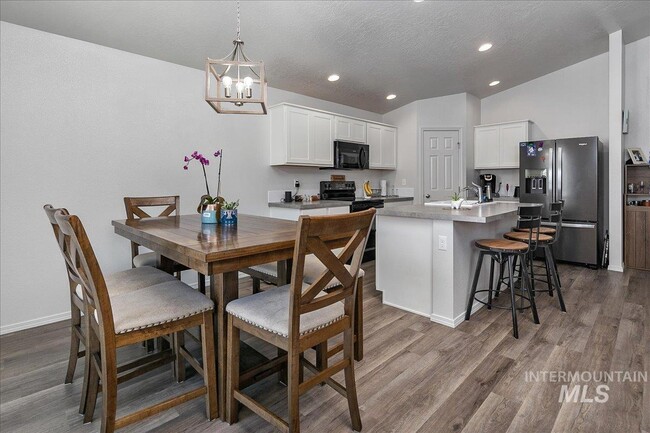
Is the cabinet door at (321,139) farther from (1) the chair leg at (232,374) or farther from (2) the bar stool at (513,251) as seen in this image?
(1) the chair leg at (232,374)

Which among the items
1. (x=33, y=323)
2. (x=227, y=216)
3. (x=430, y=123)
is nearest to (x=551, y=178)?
(x=430, y=123)

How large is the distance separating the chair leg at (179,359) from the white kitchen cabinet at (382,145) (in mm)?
4292

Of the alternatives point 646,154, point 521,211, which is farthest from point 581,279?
point 646,154

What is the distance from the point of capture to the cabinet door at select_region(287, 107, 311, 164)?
432 cm

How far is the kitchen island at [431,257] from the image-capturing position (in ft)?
9.14

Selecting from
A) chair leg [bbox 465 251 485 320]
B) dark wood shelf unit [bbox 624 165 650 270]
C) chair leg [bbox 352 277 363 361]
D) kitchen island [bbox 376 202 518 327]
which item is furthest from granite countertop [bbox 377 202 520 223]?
dark wood shelf unit [bbox 624 165 650 270]

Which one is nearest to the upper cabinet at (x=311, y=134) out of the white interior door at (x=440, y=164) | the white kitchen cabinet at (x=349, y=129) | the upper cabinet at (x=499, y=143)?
the white kitchen cabinet at (x=349, y=129)

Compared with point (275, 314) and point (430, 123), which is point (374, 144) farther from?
point (275, 314)

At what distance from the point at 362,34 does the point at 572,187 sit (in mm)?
3565

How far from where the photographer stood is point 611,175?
176 inches

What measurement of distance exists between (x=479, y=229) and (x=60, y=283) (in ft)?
12.4

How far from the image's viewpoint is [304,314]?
4.94ft

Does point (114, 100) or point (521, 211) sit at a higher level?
point (114, 100)

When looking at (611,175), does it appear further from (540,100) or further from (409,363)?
(409,363)
